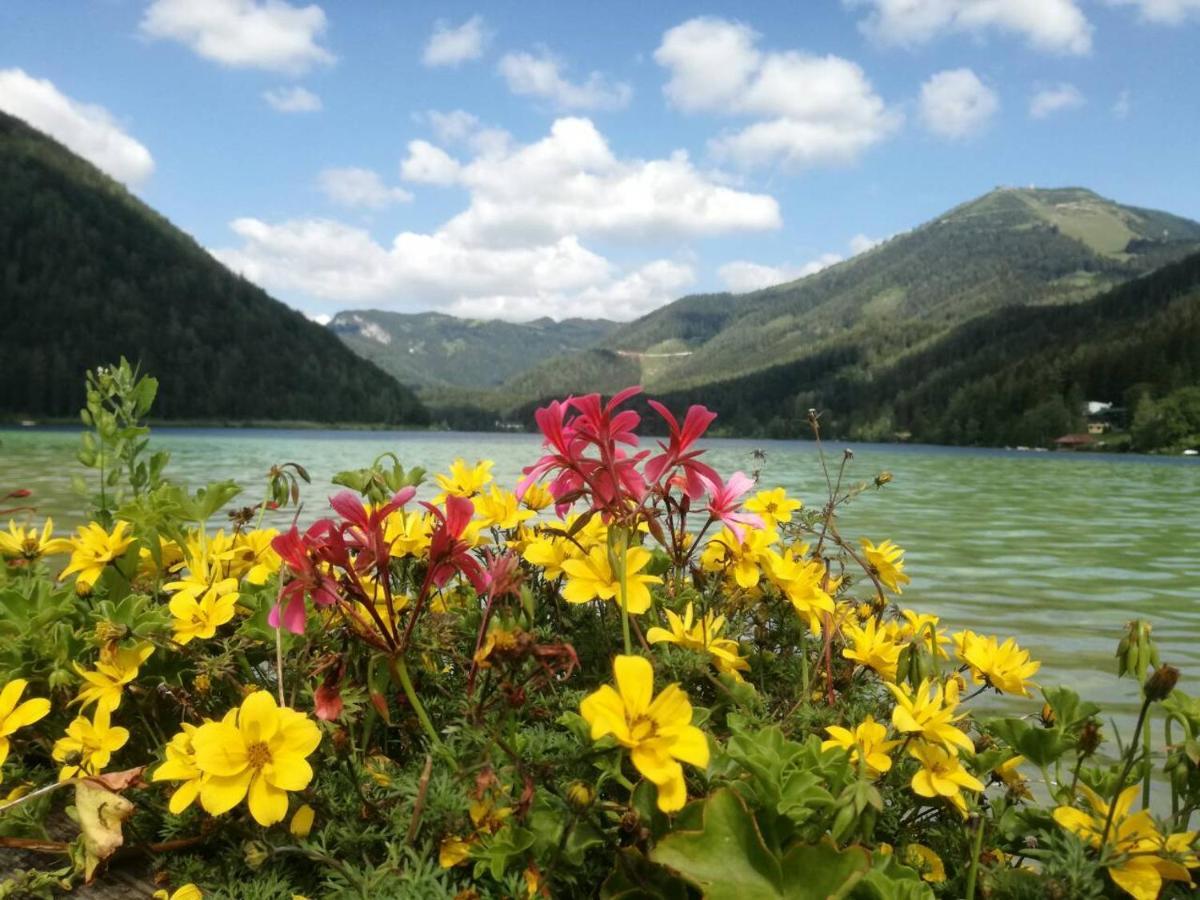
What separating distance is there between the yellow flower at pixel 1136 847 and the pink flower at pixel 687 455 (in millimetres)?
957

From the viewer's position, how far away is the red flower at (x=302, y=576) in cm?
134

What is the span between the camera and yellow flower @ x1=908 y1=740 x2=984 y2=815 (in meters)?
1.39

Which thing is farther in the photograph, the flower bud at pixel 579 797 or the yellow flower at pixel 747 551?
the yellow flower at pixel 747 551

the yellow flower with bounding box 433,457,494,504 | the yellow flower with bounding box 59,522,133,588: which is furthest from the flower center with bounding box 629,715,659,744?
the yellow flower with bounding box 59,522,133,588

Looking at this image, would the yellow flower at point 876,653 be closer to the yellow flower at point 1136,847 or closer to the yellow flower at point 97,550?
the yellow flower at point 1136,847

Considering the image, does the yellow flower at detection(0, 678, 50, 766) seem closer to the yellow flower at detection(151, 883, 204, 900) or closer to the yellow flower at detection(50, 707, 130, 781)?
the yellow flower at detection(50, 707, 130, 781)

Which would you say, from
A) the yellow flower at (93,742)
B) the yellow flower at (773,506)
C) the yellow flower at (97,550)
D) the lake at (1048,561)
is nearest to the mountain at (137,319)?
the lake at (1048,561)

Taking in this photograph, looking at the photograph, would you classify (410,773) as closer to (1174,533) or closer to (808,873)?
(808,873)

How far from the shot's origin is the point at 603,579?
5.32ft

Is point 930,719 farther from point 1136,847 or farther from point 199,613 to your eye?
point 199,613

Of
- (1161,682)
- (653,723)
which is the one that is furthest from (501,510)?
(1161,682)

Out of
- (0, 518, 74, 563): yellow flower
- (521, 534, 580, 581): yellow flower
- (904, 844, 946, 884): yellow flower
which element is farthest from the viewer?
(0, 518, 74, 563): yellow flower

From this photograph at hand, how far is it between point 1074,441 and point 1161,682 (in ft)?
371

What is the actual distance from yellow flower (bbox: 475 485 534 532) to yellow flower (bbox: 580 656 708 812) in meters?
0.98
